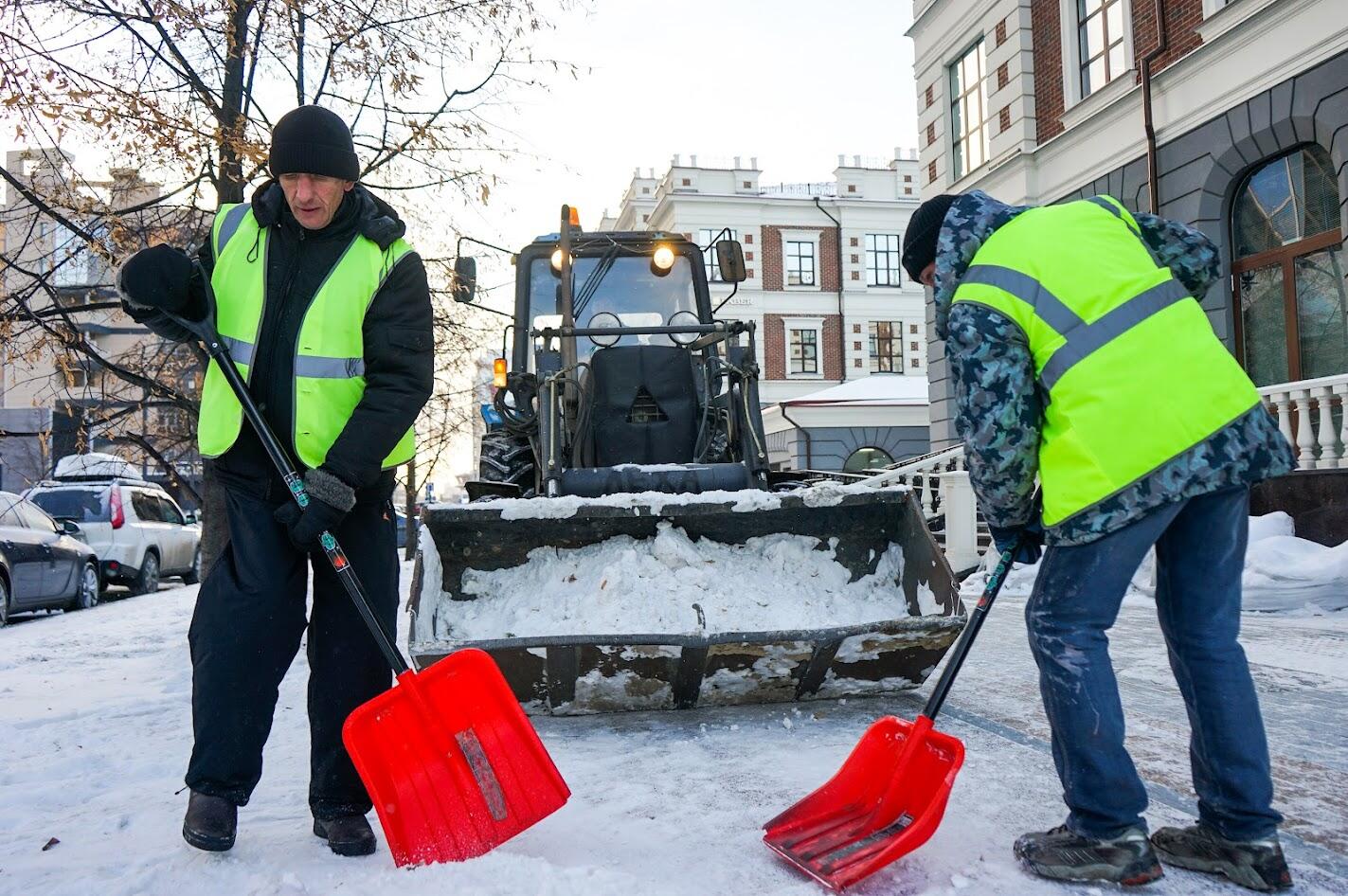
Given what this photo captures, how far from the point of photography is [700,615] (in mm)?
3760

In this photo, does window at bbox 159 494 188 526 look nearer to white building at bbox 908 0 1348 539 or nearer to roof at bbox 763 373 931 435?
white building at bbox 908 0 1348 539

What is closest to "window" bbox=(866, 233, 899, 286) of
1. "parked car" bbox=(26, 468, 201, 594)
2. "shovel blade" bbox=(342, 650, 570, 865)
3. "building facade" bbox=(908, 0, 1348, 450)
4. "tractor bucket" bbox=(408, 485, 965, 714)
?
"building facade" bbox=(908, 0, 1348, 450)

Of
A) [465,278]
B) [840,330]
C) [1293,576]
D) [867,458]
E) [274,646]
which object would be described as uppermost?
[840,330]

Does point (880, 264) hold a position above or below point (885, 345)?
above

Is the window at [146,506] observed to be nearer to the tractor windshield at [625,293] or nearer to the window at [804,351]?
the tractor windshield at [625,293]

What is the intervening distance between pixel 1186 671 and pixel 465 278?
428cm

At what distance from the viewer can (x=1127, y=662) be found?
517 centimetres

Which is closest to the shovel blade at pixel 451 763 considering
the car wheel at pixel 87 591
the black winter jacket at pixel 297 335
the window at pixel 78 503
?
the black winter jacket at pixel 297 335

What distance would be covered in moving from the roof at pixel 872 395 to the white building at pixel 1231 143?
1096cm

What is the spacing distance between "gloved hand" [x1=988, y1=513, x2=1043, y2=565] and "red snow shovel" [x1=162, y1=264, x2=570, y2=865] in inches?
50.1

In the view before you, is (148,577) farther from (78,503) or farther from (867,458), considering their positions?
(867,458)

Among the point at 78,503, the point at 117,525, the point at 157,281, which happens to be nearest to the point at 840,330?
the point at 117,525

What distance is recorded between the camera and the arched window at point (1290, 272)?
30.9 feet

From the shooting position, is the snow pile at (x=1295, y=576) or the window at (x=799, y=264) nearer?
the snow pile at (x=1295, y=576)
